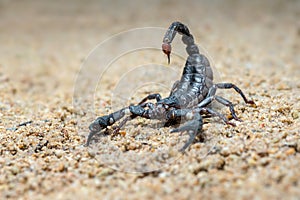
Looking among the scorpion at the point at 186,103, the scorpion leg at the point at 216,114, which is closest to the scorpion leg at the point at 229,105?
the scorpion at the point at 186,103

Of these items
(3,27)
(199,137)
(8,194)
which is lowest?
(8,194)

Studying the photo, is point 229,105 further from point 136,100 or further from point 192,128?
point 136,100

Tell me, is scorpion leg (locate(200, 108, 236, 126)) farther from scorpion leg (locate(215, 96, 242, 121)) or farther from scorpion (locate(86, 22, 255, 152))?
scorpion leg (locate(215, 96, 242, 121))

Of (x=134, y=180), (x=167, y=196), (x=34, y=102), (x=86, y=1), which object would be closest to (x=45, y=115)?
(x=34, y=102)

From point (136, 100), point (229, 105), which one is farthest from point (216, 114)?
point (136, 100)

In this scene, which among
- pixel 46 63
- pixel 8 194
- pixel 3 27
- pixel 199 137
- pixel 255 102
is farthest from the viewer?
pixel 3 27

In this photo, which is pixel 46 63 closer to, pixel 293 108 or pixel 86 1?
pixel 86 1

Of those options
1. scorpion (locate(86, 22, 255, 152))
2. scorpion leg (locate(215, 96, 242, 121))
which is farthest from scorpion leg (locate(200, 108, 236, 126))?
scorpion leg (locate(215, 96, 242, 121))
